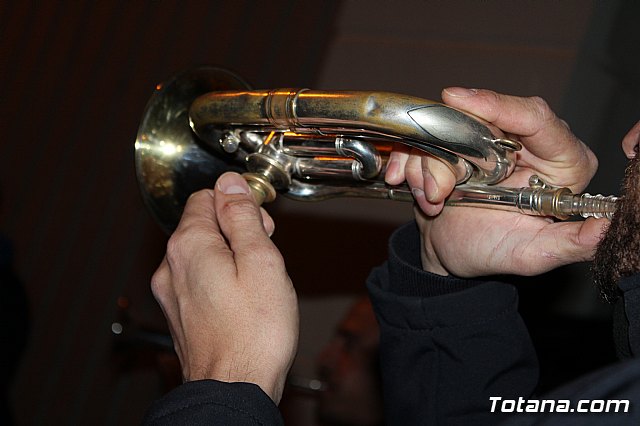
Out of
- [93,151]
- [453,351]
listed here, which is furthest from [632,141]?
[93,151]

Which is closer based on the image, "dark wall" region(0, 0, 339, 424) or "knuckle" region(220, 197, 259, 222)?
"knuckle" region(220, 197, 259, 222)

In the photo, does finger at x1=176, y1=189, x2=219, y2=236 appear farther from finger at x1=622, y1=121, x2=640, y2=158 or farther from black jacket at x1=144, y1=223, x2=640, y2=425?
finger at x1=622, y1=121, x2=640, y2=158

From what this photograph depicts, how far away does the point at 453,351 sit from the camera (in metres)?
1.08

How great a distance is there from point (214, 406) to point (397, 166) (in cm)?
46

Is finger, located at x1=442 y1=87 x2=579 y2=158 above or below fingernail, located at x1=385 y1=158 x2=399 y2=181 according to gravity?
above

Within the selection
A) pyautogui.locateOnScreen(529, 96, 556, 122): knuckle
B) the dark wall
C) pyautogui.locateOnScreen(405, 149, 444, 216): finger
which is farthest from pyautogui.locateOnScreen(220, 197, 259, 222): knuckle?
the dark wall

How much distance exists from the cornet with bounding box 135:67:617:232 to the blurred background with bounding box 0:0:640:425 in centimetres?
124

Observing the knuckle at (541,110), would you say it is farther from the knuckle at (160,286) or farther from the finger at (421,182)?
the knuckle at (160,286)

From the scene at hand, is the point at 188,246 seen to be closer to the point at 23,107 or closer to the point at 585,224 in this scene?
the point at 585,224

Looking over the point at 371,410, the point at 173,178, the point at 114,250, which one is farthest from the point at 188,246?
the point at 114,250

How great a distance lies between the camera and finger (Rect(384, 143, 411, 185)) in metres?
1.06

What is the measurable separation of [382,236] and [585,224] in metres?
1.85

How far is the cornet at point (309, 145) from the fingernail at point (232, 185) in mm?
45

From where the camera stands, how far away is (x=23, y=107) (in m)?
3.40
